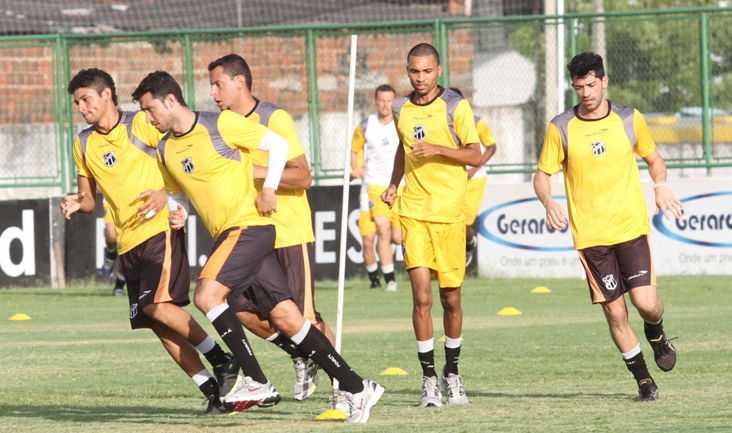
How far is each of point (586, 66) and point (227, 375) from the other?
2.81 meters

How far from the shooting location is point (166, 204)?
754 centimetres

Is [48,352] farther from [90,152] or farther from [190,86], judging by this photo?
[190,86]

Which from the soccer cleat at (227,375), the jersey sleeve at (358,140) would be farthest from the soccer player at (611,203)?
the jersey sleeve at (358,140)

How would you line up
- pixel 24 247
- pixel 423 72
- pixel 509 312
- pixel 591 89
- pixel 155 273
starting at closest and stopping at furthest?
pixel 155 273, pixel 591 89, pixel 423 72, pixel 509 312, pixel 24 247

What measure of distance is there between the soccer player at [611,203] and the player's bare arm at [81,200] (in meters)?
2.80

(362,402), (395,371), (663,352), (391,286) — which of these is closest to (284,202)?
(362,402)

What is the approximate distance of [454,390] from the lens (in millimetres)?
7781

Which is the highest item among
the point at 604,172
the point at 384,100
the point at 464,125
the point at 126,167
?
the point at 384,100

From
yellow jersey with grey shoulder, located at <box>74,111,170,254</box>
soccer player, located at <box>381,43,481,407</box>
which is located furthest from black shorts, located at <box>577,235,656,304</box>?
yellow jersey with grey shoulder, located at <box>74,111,170,254</box>

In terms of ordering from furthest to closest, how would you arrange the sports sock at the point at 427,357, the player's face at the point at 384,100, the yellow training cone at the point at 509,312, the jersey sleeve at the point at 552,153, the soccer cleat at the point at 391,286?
the soccer cleat at the point at 391,286 → the player's face at the point at 384,100 → the yellow training cone at the point at 509,312 → the jersey sleeve at the point at 552,153 → the sports sock at the point at 427,357

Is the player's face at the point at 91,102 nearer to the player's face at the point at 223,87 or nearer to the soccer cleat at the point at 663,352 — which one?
the player's face at the point at 223,87

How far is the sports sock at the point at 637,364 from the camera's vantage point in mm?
7656

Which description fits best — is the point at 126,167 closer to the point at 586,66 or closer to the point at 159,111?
the point at 159,111

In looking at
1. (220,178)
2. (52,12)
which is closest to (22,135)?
(52,12)
